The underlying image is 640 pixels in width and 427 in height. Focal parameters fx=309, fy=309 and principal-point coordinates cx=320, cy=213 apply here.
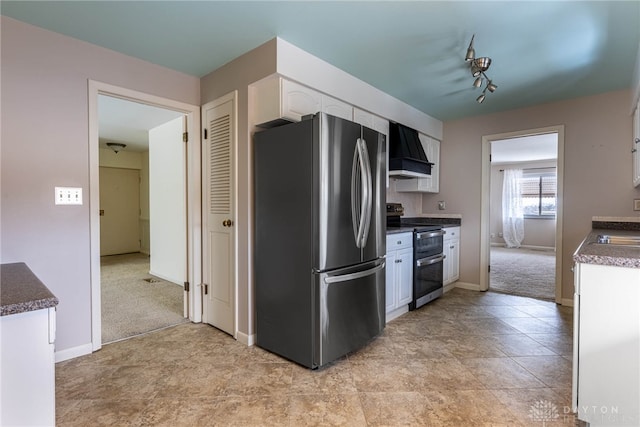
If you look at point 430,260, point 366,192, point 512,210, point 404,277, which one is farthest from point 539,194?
point 366,192

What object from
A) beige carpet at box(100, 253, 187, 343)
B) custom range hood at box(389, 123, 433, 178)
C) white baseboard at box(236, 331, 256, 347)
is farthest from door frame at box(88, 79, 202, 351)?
custom range hood at box(389, 123, 433, 178)

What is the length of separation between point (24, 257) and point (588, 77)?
485cm

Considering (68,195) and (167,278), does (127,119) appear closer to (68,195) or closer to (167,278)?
(167,278)

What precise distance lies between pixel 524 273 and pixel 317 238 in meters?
4.82

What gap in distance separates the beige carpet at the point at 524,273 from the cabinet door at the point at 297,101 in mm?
3511

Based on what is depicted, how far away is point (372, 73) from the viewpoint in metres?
2.85

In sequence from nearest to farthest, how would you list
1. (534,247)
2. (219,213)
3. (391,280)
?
(219,213) < (391,280) < (534,247)

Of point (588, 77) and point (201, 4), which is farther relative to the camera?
point (588, 77)

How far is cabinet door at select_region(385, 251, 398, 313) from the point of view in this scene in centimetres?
290

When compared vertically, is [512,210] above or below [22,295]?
above

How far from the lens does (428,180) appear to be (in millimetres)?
4285

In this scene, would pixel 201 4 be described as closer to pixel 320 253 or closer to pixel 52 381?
pixel 320 253

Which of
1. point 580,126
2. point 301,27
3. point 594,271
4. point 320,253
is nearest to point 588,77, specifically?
A: point 580,126

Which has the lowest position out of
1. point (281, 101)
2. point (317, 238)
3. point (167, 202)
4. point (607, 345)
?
point (607, 345)
